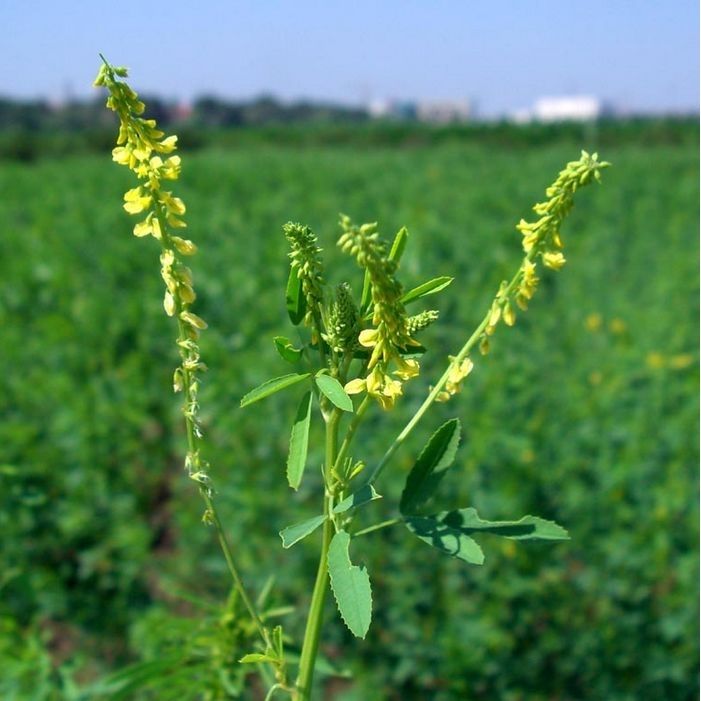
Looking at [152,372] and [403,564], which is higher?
[152,372]

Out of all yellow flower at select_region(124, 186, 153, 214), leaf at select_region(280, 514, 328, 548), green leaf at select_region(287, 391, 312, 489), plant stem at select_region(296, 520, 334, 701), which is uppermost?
yellow flower at select_region(124, 186, 153, 214)

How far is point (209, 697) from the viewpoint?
1008 millimetres

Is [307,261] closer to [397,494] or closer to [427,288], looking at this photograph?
[427,288]

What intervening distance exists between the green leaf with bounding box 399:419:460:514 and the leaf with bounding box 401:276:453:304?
0.17 meters

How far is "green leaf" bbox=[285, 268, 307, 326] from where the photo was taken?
30.6 inches

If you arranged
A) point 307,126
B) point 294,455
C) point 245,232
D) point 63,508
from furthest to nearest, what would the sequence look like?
point 307,126 < point 245,232 < point 63,508 < point 294,455

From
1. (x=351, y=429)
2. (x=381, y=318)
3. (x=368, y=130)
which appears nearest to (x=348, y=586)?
(x=351, y=429)

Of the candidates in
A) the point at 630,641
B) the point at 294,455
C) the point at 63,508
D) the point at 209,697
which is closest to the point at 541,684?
the point at 630,641

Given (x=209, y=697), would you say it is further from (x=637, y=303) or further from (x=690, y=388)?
(x=637, y=303)

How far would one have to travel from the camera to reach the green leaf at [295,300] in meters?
0.78

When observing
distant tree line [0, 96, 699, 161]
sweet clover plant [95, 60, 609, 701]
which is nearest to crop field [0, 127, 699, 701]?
sweet clover plant [95, 60, 609, 701]

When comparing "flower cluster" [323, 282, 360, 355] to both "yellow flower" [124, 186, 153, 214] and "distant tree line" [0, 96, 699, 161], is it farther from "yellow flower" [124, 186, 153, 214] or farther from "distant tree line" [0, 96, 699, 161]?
"distant tree line" [0, 96, 699, 161]

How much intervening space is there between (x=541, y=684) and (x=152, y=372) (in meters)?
3.18

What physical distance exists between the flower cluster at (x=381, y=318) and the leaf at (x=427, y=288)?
63mm
